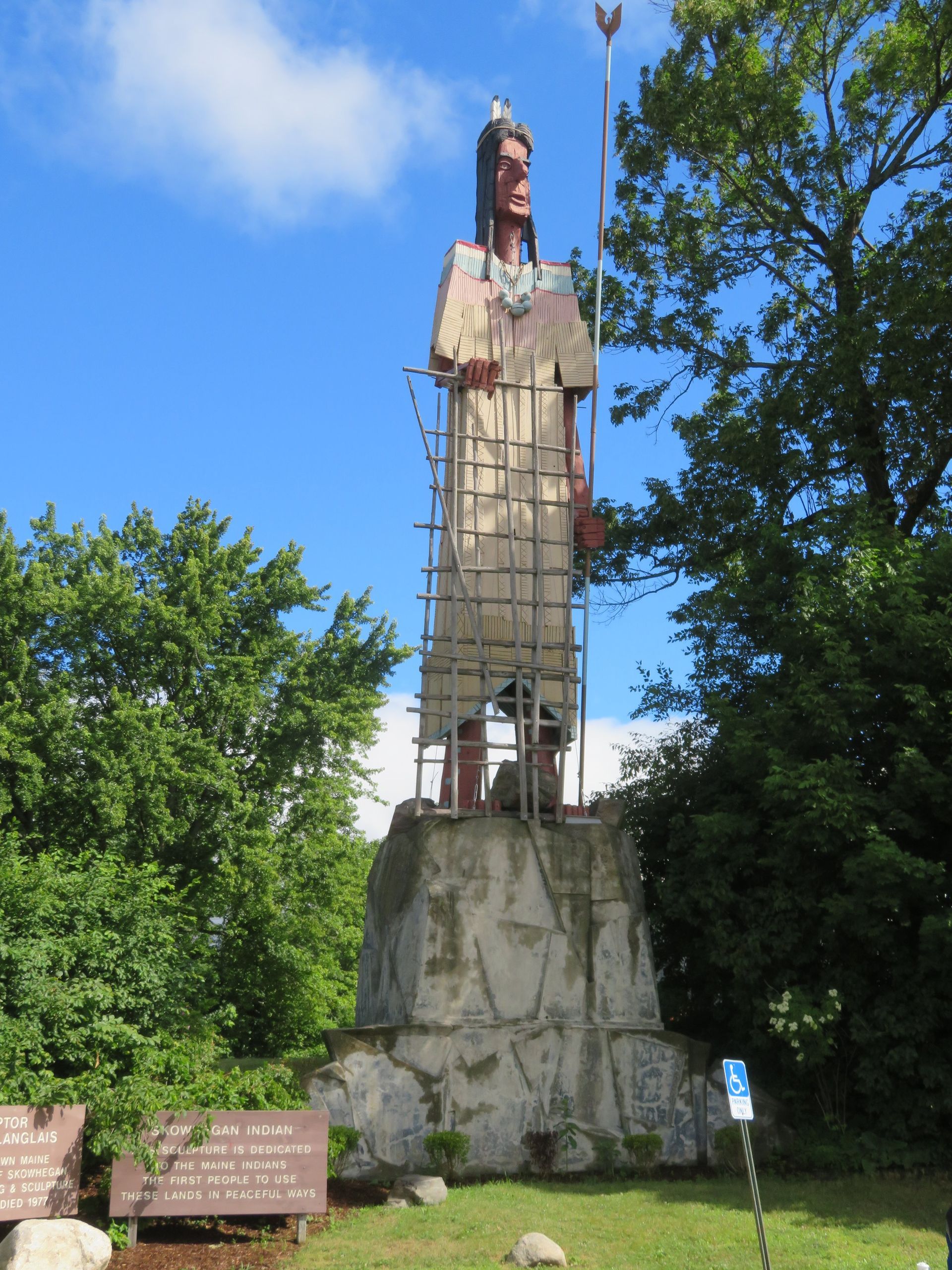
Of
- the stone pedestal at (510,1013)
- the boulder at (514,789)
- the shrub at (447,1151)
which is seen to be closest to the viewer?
the shrub at (447,1151)

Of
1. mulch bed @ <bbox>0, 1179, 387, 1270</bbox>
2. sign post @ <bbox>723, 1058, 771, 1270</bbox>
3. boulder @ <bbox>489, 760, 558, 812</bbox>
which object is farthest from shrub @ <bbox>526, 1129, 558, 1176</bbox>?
sign post @ <bbox>723, 1058, 771, 1270</bbox>

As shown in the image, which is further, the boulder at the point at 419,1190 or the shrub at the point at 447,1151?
the shrub at the point at 447,1151

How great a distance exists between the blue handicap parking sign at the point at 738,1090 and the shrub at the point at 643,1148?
4.48 meters

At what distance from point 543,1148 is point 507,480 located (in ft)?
24.1

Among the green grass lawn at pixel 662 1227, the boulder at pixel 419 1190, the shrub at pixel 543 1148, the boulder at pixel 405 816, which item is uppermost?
the boulder at pixel 405 816

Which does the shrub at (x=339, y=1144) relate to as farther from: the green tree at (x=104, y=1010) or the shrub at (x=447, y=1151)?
the shrub at (x=447, y=1151)

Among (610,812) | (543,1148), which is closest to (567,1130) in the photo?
(543,1148)

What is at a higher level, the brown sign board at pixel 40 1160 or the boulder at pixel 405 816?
the boulder at pixel 405 816

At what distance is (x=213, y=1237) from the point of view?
989cm

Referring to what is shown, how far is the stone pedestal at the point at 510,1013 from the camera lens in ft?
39.2

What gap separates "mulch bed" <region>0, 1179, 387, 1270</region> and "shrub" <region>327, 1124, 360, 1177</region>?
0.88 feet

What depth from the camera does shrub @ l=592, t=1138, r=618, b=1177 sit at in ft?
39.7

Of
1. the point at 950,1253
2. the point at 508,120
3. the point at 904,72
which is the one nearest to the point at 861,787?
the point at 950,1253

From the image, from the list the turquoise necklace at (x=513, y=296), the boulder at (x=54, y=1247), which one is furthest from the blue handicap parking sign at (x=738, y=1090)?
the turquoise necklace at (x=513, y=296)
